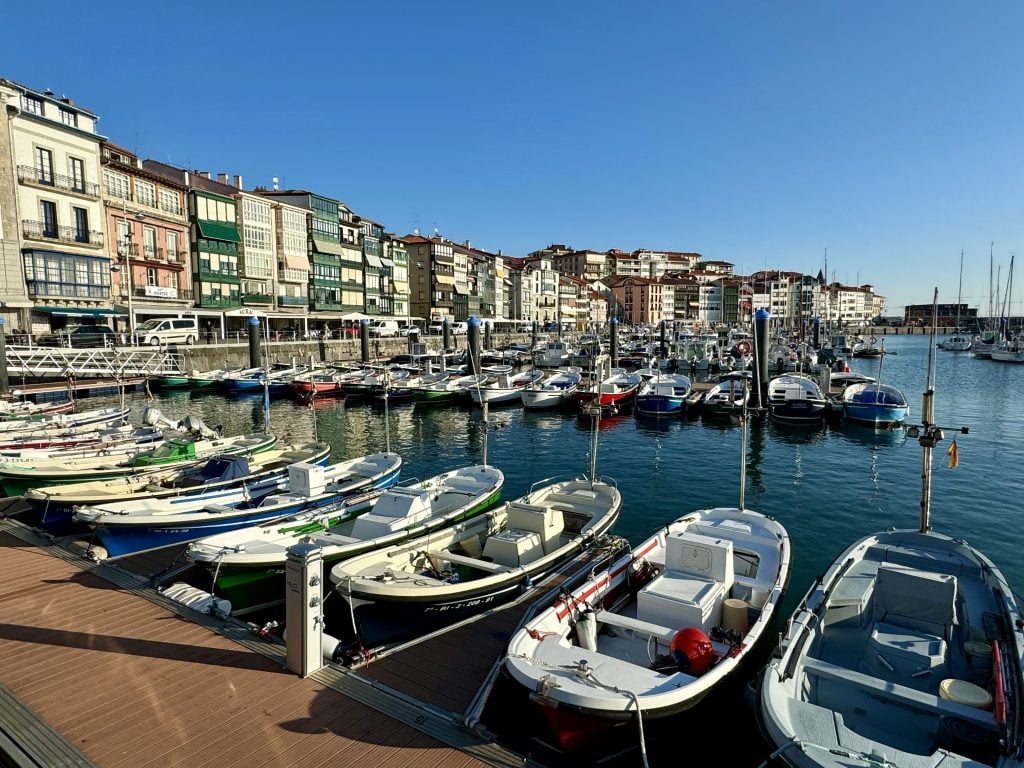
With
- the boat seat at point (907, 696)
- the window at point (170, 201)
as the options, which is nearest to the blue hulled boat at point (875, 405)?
the boat seat at point (907, 696)

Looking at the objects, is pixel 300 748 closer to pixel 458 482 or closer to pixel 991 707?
pixel 991 707

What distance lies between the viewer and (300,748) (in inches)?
277

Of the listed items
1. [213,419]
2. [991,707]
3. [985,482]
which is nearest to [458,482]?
[991,707]

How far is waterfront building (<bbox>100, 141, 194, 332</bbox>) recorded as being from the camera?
55.5m

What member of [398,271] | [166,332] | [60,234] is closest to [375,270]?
[398,271]

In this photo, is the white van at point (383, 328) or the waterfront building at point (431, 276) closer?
the white van at point (383, 328)

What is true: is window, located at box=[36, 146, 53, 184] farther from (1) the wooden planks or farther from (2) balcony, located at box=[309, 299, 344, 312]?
(1) the wooden planks

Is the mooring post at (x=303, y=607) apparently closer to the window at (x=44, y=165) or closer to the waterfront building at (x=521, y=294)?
the window at (x=44, y=165)

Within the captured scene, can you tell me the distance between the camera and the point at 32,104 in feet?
156

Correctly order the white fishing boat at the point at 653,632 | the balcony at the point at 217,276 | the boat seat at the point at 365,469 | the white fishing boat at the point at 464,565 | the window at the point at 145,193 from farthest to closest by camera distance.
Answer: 1. the balcony at the point at 217,276
2. the window at the point at 145,193
3. the boat seat at the point at 365,469
4. the white fishing boat at the point at 464,565
5. the white fishing boat at the point at 653,632

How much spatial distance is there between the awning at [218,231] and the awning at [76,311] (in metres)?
15.6

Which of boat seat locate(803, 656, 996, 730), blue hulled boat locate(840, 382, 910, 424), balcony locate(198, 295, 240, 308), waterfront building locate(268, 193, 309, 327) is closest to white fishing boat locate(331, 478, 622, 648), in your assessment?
boat seat locate(803, 656, 996, 730)

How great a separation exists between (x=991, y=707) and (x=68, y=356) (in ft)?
177

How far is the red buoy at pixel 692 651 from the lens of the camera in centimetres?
826
